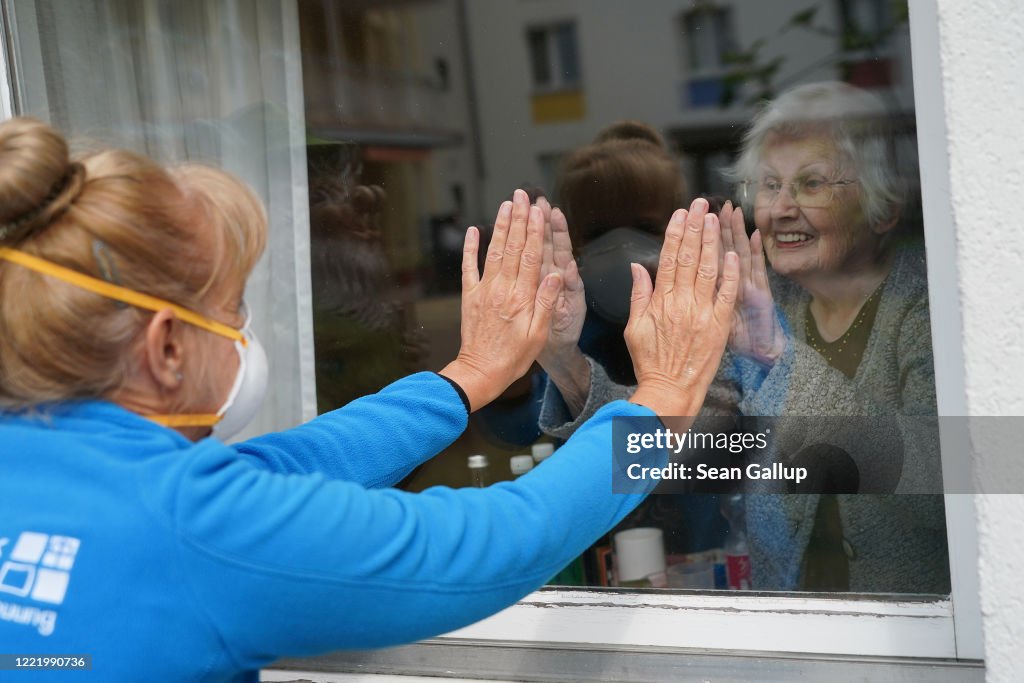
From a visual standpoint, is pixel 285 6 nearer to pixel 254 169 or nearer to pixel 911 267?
pixel 254 169

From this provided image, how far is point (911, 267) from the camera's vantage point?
5.33ft

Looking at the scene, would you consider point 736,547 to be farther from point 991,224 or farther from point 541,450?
point 991,224

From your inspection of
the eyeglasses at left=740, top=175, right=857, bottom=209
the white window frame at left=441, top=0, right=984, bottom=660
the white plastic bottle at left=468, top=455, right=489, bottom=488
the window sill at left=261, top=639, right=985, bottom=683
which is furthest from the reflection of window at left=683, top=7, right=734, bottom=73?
the window sill at left=261, top=639, right=985, bottom=683

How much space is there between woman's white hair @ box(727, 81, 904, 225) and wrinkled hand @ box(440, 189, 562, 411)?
48 centimetres

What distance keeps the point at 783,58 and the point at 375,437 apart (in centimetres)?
108

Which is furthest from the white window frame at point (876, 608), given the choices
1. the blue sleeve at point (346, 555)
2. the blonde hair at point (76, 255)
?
the blonde hair at point (76, 255)

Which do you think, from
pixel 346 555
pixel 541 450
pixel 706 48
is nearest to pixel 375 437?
pixel 346 555

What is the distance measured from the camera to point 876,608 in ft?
4.93

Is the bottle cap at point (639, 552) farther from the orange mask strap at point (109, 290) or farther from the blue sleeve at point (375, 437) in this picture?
the orange mask strap at point (109, 290)

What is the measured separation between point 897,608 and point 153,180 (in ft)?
4.21

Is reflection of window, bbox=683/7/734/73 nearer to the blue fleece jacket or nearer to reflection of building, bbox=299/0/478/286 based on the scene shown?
reflection of building, bbox=299/0/478/286

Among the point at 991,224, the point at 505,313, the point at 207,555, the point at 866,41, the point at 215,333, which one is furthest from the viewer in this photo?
the point at 866,41

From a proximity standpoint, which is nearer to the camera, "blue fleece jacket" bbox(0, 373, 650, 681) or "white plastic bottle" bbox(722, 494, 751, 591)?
"blue fleece jacket" bbox(0, 373, 650, 681)

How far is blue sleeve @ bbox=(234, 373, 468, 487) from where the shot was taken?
4.20 ft
